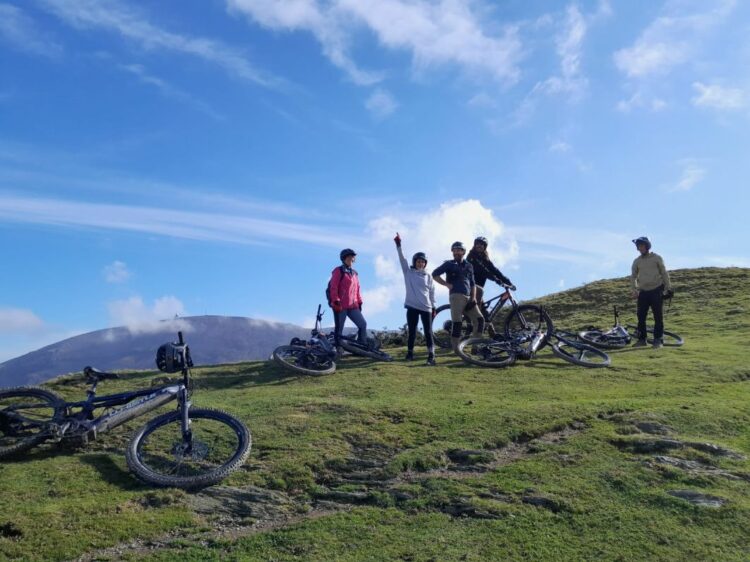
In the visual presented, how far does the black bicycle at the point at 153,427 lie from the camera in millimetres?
6984

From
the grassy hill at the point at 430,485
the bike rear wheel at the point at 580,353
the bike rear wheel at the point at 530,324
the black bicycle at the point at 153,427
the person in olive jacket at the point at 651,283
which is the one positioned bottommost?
the grassy hill at the point at 430,485

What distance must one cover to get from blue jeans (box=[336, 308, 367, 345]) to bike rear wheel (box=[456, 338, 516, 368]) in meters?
2.41

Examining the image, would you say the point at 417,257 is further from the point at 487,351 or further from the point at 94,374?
the point at 94,374

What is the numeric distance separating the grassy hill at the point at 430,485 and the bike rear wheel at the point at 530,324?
2.98 m

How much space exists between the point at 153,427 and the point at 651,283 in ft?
43.3

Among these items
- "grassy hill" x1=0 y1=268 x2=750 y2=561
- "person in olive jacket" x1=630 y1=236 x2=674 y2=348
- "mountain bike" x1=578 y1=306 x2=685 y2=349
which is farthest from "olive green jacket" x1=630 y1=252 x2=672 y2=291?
"grassy hill" x1=0 y1=268 x2=750 y2=561

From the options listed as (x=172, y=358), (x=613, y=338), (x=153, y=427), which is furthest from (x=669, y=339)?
(x=153, y=427)

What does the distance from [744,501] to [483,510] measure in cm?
276

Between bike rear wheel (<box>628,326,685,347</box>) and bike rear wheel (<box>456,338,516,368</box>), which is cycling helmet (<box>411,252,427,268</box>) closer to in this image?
bike rear wheel (<box>456,338,516,368</box>)

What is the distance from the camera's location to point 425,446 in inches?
300

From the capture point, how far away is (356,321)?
1438 cm

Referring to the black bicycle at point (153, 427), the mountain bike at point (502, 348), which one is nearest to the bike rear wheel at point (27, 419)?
the black bicycle at point (153, 427)

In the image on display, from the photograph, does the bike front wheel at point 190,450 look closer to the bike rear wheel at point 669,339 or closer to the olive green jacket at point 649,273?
the olive green jacket at point 649,273

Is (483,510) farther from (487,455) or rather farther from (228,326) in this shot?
(228,326)
